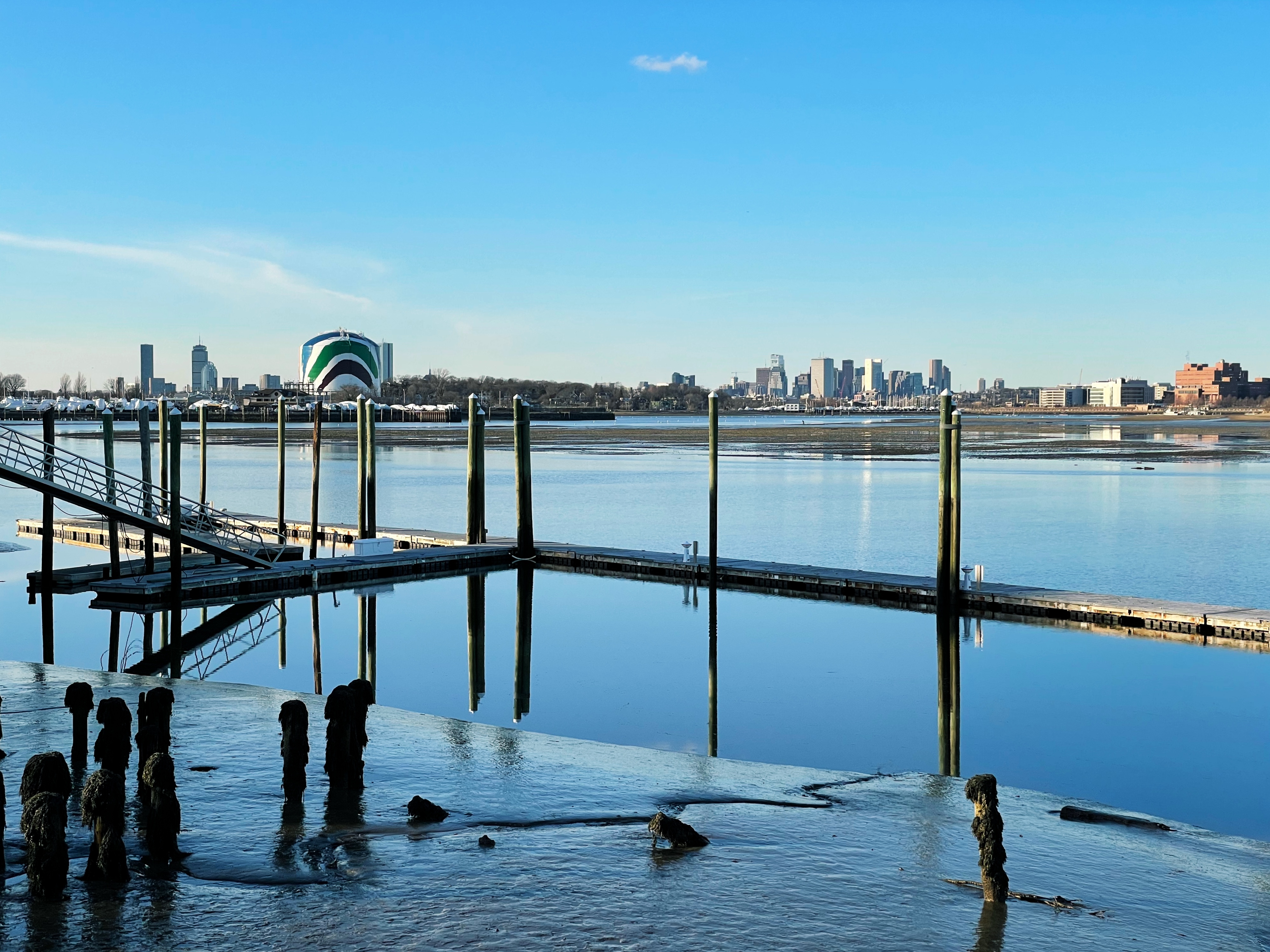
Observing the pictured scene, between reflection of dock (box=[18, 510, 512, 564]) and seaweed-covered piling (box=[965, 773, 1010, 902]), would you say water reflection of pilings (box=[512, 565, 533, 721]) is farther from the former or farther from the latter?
seaweed-covered piling (box=[965, 773, 1010, 902])

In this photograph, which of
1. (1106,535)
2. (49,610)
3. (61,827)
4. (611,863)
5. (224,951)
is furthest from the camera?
(1106,535)

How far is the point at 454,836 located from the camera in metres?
7.68

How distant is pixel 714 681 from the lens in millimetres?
15312

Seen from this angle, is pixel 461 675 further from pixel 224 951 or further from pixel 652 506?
pixel 652 506

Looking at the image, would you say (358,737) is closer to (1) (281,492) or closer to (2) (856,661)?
(2) (856,661)

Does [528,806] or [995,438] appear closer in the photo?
A: [528,806]

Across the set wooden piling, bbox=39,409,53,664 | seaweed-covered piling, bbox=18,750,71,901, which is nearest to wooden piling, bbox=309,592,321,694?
wooden piling, bbox=39,409,53,664

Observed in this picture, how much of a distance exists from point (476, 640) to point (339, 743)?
959cm

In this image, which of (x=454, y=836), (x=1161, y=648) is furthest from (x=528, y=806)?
(x=1161, y=648)

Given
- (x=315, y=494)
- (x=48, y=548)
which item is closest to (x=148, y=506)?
(x=48, y=548)

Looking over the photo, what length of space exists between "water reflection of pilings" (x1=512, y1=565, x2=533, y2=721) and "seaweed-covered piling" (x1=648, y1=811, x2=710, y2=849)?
5.82 metres

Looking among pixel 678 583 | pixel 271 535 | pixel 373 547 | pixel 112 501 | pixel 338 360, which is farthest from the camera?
pixel 338 360

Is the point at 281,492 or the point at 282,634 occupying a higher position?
the point at 281,492

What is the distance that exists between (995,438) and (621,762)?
98.0 m
